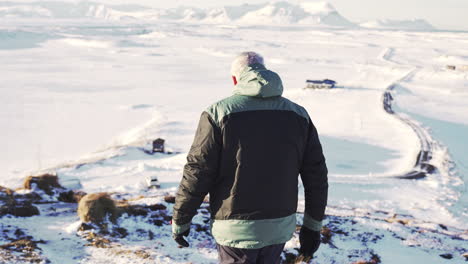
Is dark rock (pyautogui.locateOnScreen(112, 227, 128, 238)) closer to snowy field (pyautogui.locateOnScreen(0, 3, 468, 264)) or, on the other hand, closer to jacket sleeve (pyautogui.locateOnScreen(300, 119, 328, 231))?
snowy field (pyautogui.locateOnScreen(0, 3, 468, 264))

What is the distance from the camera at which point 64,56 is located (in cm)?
9106

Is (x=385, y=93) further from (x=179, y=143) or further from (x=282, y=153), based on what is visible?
(x=282, y=153)

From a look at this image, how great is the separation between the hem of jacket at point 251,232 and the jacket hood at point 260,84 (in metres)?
0.76

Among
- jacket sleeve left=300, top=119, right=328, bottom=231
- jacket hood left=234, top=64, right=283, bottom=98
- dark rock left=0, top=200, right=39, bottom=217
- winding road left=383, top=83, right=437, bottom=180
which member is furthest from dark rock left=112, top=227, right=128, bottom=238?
winding road left=383, top=83, right=437, bottom=180

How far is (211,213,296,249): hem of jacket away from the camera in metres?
2.55

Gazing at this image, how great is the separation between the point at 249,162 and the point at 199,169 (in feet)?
0.96

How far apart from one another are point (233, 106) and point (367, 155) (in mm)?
24148

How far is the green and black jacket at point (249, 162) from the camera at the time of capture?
246 cm

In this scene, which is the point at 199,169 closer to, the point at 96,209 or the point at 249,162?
the point at 249,162

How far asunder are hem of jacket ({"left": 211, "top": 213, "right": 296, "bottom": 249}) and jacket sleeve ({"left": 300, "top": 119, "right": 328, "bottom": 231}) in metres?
0.21

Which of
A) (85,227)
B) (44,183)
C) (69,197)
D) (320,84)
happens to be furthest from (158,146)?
(320,84)

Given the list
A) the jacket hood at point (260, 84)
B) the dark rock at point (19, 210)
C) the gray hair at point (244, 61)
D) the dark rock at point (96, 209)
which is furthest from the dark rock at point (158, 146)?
the jacket hood at point (260, 84)

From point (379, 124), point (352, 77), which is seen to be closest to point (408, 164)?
point (379, 124)

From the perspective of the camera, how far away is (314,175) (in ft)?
8.86
